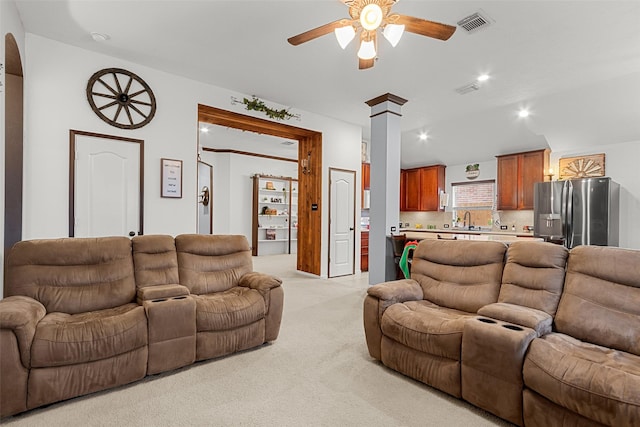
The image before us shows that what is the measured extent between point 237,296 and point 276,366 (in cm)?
68

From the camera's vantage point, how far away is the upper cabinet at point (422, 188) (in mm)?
8273

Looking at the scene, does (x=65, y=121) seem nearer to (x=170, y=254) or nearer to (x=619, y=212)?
(x=170, y=254)

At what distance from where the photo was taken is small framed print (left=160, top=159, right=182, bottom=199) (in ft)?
13.5

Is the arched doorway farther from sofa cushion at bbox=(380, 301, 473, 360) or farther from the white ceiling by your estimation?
sofa cushion at bbox=(380, 301, 473, 360)

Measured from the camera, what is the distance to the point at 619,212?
5625 millimetres

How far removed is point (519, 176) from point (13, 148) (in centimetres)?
799

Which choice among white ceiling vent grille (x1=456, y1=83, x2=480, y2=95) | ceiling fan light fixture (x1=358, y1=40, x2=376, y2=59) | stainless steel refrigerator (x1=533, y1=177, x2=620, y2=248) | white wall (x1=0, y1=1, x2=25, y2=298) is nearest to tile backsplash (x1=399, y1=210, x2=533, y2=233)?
stainless steel refrigerator (x1=533, y1=177, x2=620, y2=248)

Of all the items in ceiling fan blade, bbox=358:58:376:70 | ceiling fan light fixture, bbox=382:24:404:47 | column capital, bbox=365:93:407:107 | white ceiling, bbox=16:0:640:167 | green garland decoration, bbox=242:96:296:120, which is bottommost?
ceiling fan blade, bbox=358:58:376:70

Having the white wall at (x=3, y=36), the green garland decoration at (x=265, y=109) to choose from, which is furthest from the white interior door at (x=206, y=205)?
the white wall at (x=3, y=36)

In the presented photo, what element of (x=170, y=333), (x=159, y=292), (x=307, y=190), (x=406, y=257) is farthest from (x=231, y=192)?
(x=170, y=333)

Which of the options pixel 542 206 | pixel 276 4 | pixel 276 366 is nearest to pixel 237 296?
pixel 276 366

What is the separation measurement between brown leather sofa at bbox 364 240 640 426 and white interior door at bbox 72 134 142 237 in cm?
306

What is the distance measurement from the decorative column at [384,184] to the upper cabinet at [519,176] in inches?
136

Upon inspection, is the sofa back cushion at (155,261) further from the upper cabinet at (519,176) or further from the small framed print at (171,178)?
the upper cabinet at (519,176)
